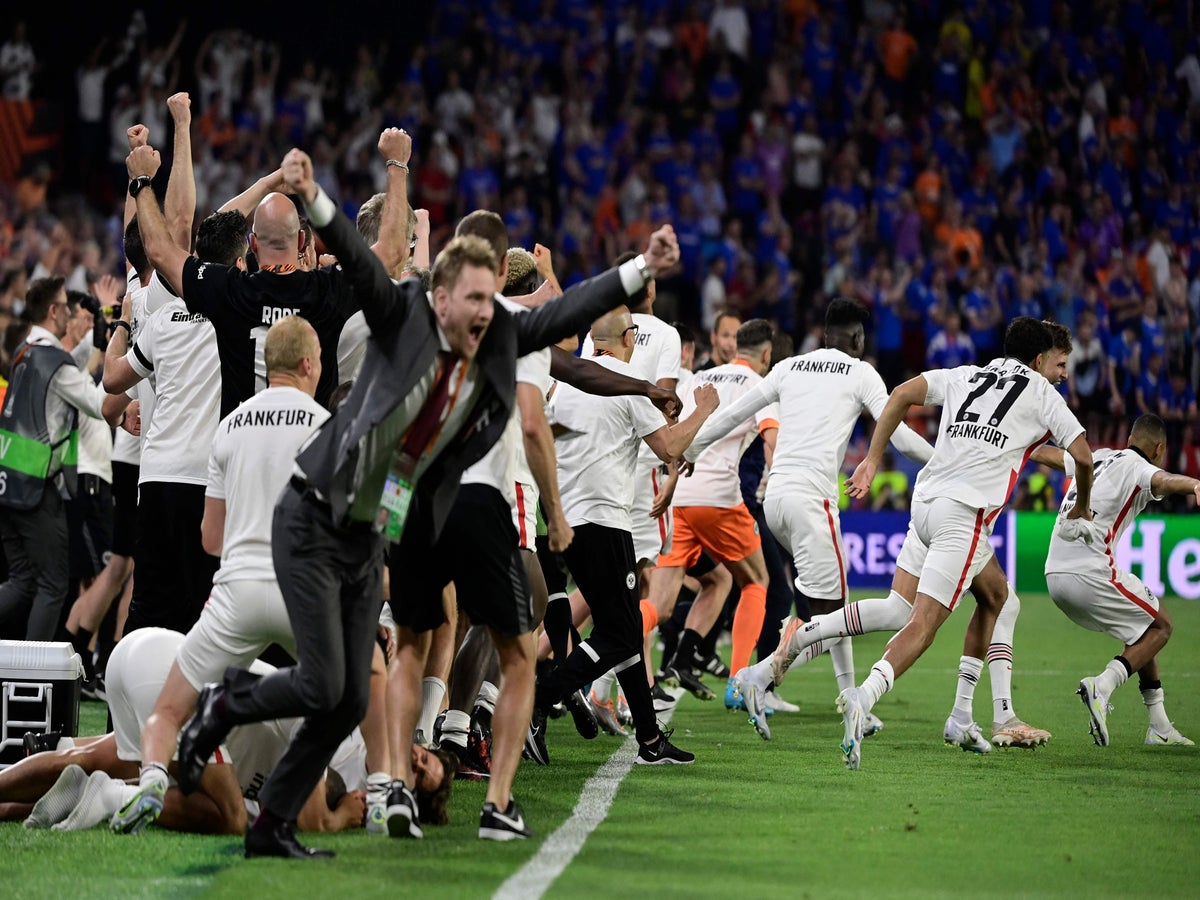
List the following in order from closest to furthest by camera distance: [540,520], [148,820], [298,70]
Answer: [148,820] < [540,520] < [298,70]

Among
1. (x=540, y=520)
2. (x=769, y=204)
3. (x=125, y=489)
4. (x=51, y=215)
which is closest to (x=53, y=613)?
(x=125, y=489)

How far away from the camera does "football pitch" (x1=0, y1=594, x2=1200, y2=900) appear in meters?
5.65

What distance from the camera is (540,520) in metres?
10.1

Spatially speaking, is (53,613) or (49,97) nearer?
(53,613)

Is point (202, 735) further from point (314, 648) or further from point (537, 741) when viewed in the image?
point (537, 741)

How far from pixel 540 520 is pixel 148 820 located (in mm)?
4204

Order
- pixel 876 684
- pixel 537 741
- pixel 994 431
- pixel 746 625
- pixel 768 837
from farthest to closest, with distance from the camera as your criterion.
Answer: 1. pixel 746 625
2. pixel 994 431
3. pixel 537 741
4. pixel 876 684
5. pixel 768 837

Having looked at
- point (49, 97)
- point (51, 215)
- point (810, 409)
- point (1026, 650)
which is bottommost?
point (1026, 650)

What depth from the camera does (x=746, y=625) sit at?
11289 millimetres

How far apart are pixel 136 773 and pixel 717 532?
18.9 feet

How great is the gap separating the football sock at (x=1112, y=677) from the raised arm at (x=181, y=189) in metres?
5.85

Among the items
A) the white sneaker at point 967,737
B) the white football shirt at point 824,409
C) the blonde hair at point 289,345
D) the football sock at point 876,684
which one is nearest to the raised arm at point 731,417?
the white football shirt at point 824,409

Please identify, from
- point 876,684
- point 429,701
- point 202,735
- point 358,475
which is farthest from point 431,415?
point 876,684

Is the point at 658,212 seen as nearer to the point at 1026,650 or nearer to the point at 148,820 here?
the point at 1026,650
